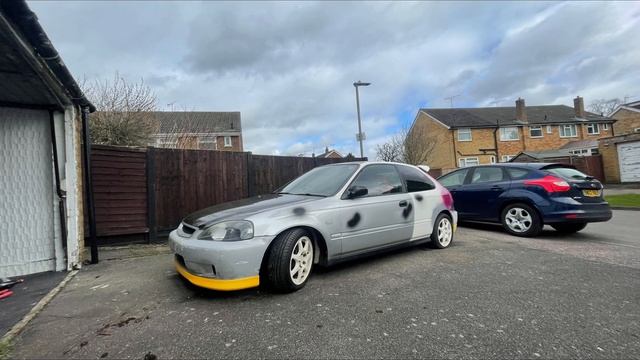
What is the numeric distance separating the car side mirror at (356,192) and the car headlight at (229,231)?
1.32m

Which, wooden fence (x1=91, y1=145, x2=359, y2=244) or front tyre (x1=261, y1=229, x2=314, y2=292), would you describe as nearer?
front tyre (x1=261, y1=229, x2=314, y2=292)

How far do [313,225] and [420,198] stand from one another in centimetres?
204

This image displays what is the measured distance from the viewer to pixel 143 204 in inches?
237

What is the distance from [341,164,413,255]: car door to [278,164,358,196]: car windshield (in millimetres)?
165

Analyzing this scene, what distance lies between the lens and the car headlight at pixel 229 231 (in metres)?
3.02

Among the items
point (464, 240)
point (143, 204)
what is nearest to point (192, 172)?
point (143, 204)

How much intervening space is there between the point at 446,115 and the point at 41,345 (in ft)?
112

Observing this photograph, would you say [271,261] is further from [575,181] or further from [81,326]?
[575,181]

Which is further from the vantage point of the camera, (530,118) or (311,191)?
(530,118)

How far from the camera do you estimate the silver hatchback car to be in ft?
9.78

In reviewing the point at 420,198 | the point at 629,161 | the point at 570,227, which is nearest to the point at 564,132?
the point at 629,161

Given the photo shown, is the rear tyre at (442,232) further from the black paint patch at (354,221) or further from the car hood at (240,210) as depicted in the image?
the car hood at (240,210)

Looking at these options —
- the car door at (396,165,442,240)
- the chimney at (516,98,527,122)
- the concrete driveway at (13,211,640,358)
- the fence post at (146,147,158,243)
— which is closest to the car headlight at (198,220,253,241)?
the concrete driveway at (13,211,640,358)

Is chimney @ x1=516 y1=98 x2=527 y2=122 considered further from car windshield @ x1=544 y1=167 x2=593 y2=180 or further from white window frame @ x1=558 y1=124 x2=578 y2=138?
car windshield @ x1=544 y1=167 x2=593 y2=180
